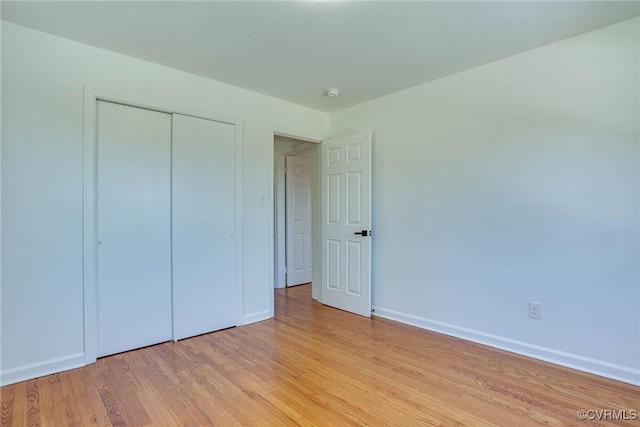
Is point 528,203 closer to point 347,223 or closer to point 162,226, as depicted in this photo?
point 347,223

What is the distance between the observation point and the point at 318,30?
7.11 ft

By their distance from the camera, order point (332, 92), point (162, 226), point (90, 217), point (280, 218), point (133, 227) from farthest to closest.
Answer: point (280, 218) → point (332, 92) → point (162, 226) → point (133, 227) → point (90, 217)

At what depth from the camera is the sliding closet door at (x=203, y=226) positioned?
284 centimetres

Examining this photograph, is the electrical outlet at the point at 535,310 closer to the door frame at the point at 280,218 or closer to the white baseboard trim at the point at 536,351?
the white baseboard trim at the point at 536,351

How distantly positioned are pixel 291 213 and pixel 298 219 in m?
0.16

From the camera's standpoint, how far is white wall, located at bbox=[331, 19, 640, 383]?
213cm

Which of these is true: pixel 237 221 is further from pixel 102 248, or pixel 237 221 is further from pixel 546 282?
pixel 546 282

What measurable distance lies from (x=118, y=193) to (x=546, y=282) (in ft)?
11.0

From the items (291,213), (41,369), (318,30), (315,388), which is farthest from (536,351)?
(41,369)

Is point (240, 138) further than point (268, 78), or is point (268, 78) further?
point (240, 138)

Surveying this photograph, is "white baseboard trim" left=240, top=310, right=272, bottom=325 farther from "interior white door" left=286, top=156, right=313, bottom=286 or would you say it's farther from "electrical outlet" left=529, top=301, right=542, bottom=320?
"electrical outlet" left=529, top=301, right=542, bottom=320

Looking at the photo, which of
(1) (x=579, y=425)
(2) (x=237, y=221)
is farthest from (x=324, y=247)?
(1) (x=579, y=425)

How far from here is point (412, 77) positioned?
9.73ft

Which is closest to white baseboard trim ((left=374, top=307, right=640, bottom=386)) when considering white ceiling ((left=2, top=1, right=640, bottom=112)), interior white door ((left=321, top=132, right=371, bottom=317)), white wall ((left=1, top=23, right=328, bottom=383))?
interior white door ((left=321, top=132, right=371, bottom=317))
